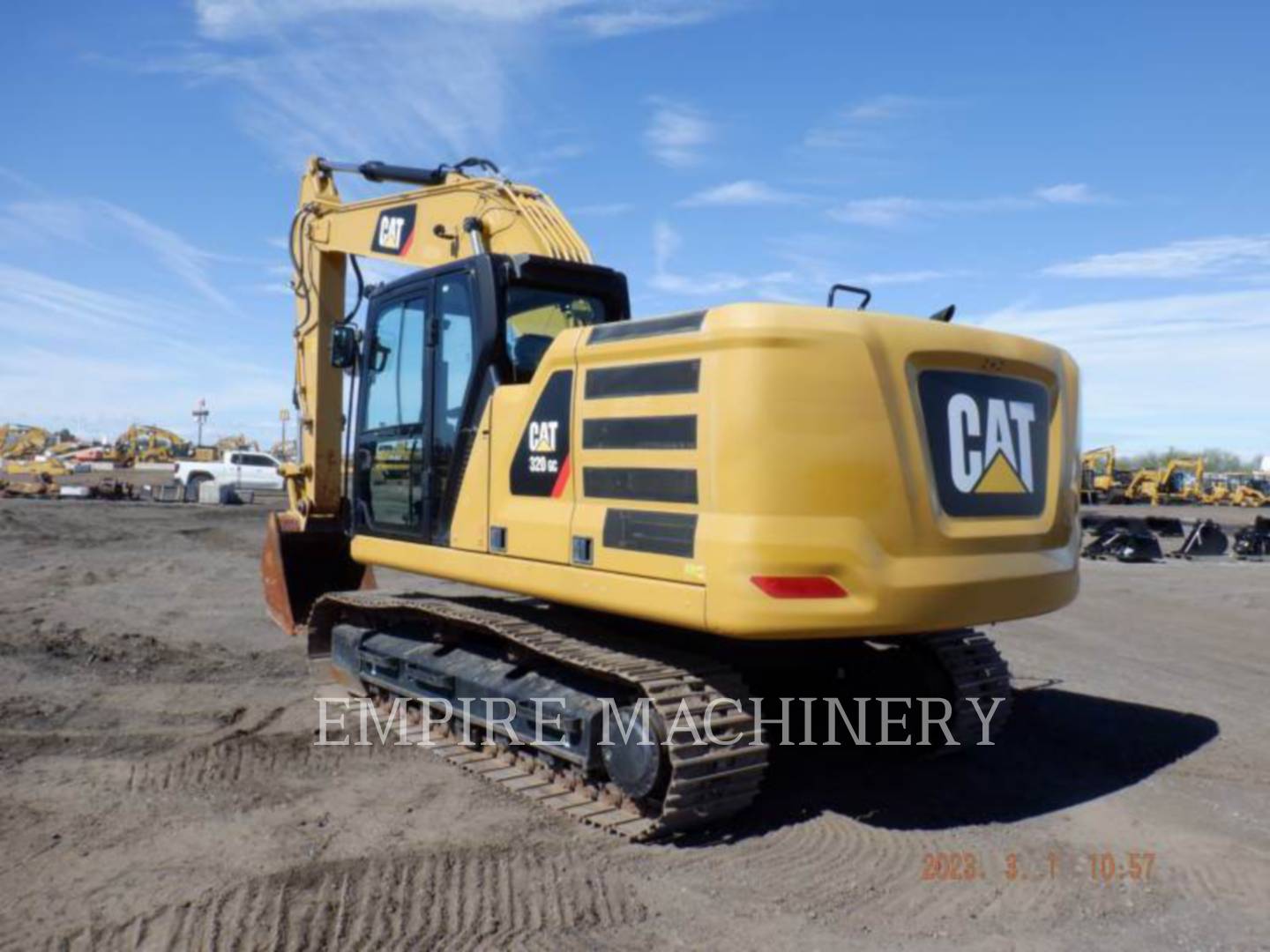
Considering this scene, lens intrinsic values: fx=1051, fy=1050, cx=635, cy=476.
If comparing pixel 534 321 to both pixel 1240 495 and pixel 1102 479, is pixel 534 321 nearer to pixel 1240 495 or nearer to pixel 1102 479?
pixel 1102 479

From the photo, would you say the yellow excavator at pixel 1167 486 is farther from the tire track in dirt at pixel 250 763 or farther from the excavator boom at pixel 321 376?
the tire track in dirt at pixel 250 763

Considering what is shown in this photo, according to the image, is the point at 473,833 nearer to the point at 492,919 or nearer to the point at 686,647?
the point at 492,919

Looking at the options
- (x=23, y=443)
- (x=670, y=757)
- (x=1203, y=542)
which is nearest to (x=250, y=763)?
(x=670, y=757)

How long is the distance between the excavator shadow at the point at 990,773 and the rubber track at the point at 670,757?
0.34 meters

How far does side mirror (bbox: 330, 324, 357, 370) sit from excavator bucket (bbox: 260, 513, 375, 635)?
1.85 metres

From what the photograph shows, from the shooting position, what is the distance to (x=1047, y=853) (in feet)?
15.1

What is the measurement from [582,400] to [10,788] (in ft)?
11.1

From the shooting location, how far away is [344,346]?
6691mm

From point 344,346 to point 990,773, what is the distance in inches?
183

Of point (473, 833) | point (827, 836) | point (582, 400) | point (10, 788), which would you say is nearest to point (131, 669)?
point (10, 788)

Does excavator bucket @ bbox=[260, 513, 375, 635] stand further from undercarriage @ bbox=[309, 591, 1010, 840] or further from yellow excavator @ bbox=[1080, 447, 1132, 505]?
yellow excavator @ bbox=[1080, 447, 1132, 505]

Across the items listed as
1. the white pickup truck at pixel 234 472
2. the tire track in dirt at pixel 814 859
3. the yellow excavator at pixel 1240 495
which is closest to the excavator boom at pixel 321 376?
the tire track in dirt at pixel 814 859
